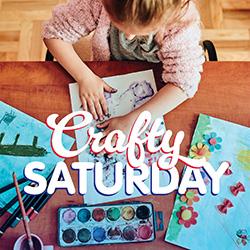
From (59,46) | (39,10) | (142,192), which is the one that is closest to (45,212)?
(142,192)

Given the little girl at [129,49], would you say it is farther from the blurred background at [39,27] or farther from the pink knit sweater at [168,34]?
the blurred background at [39,27]

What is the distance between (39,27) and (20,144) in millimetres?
873

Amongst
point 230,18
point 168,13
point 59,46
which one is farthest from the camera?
point 230,18

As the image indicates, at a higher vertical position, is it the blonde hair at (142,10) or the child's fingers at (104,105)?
the blonde hair at (142,10)

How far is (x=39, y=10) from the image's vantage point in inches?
67.9

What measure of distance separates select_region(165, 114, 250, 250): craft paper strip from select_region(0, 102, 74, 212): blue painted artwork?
0.76ft

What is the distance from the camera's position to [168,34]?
0.91 metres

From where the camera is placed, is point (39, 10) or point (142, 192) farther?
point (39, 10)

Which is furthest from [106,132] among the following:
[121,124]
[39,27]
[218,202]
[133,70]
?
[39,27]

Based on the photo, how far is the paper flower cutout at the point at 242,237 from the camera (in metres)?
0.84

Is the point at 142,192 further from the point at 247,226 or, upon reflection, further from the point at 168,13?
the point at 168,13

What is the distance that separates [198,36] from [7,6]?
0.99m

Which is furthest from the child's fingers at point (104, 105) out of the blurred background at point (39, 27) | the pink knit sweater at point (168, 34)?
the blurred background at point (39, 27)

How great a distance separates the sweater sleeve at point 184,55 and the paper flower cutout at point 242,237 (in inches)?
10.2
